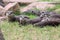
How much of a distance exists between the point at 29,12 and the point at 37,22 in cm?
167

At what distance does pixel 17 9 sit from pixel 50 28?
2.29 meters

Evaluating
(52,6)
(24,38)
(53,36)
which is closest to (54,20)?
(53,36)

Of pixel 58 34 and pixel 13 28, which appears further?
pixel 13 28

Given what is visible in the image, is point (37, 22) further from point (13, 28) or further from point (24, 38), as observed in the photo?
point (24, 38)

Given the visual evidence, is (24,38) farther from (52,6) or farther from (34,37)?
(52,6)

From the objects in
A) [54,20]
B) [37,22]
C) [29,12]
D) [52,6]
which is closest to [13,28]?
[37,22]

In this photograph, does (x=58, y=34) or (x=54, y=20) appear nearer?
(x=58, y=34)

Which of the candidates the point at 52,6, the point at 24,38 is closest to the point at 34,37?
the point at 24,38

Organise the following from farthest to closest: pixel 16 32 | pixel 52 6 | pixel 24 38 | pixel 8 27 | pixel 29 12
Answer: pixel 52 6 → pixel 29 12 → pixel 8 27 → pixel 16 32 → pixel 24 38

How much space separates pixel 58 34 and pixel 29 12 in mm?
2627

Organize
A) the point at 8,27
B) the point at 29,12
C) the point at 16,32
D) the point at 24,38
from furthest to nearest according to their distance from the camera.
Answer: the point at 29,12, the point at 8,27, the point at 16,32, the point at 24,38

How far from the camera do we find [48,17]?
23.9ft

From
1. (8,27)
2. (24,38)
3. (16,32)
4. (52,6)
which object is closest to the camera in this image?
(24,38)

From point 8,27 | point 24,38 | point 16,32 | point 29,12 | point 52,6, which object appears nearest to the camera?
point 24,38
